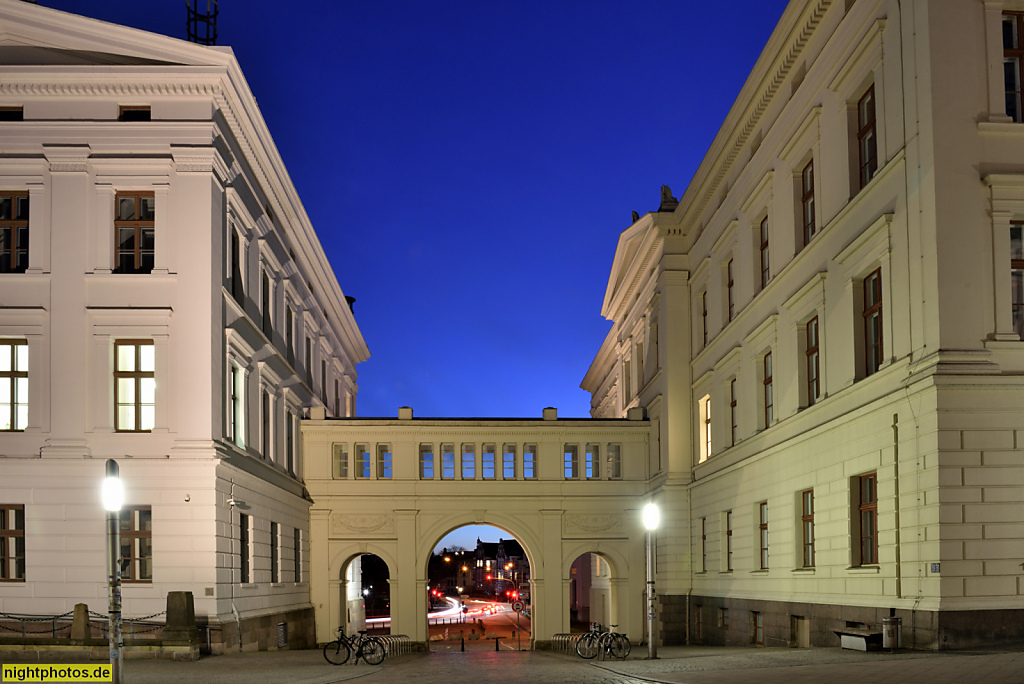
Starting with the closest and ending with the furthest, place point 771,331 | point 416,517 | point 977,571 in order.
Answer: point 977,571 → point 771,331 → point 416,517

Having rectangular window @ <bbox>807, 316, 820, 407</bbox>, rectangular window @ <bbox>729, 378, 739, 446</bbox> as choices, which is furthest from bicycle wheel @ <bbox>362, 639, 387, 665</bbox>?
rectangular window @ <bbox>729, 378, 739, 446</bbox>

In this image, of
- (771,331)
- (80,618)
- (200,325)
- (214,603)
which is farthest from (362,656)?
(771,331)

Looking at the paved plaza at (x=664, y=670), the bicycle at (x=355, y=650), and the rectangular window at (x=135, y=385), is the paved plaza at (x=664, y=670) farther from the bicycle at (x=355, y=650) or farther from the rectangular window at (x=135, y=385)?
the rectangular window at (x=135, y=385)

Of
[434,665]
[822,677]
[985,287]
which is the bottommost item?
[434,665]

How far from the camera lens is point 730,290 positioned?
136 feet

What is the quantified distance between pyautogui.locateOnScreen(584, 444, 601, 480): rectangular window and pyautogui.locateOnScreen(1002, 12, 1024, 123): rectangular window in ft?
106

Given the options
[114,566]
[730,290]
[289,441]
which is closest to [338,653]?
[114,566]

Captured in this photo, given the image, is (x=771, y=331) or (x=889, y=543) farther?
(x=771, y=331)

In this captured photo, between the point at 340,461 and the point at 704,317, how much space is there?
1872cm

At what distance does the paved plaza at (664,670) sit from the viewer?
18500 mm

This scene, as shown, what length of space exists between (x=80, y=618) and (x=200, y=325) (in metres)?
8.71

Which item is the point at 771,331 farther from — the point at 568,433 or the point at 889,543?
the point at 568,433

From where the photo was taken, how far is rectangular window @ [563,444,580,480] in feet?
173

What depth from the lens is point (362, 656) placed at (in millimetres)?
29562
